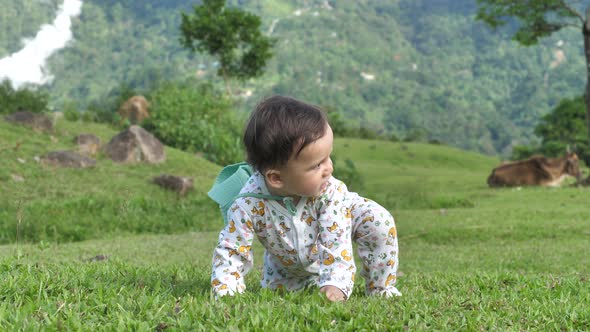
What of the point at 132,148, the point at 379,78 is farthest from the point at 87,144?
the point at 379,78

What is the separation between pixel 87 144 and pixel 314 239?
10.7 metres

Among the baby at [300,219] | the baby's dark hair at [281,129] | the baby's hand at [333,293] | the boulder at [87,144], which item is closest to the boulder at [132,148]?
the boulder at [87,144]

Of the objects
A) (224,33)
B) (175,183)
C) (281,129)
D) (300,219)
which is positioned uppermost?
(281,129)

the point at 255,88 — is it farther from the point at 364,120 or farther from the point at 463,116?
the point at 463,116

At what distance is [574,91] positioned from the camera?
15525 centimetres

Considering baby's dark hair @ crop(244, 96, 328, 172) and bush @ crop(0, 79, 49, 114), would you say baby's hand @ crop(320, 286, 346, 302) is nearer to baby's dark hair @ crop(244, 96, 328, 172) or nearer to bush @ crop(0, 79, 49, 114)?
baby's dark hair @ crop(244, 96, 328, 172)

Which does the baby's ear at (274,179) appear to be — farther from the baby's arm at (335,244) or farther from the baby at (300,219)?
the baby's arm at (335,244)

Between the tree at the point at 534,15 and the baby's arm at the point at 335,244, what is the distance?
16.1m

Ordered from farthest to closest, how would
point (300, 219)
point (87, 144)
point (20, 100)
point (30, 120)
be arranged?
point (20, 100)
point (30, 120)
point (87, 144)
point (300, 219)

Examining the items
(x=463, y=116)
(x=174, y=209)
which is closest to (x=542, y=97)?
(x=463, y=116)

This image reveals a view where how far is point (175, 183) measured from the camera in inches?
454

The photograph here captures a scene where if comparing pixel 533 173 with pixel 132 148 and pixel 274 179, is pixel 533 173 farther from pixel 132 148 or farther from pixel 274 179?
pixel 274 179

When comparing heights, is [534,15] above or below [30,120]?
above

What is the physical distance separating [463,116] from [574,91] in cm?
4363
